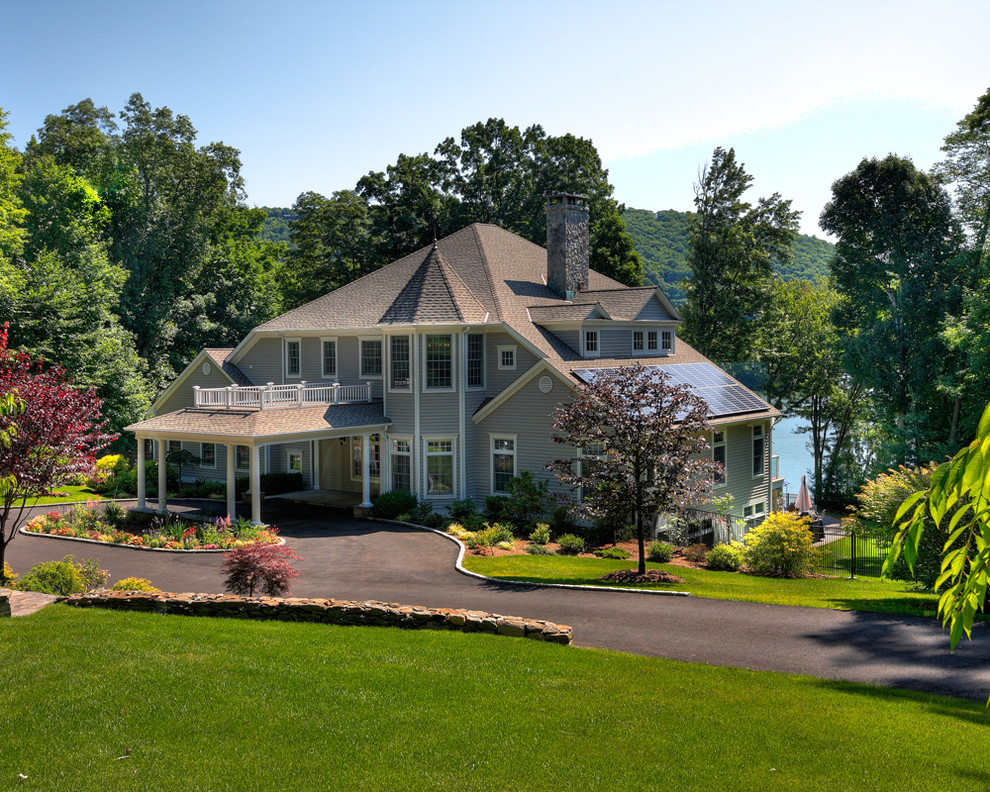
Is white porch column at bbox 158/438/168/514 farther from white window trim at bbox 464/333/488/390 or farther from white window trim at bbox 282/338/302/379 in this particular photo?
white window trim at bbox 464/333/488/390

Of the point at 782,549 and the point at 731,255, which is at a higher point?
the point at 731,255

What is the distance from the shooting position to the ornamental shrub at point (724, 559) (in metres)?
21.5

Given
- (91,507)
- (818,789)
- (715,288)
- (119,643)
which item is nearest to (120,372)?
(91,507)

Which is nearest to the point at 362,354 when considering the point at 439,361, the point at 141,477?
the point at 439,361

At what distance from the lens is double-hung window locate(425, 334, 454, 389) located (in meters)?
28.2

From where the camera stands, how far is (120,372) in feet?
118

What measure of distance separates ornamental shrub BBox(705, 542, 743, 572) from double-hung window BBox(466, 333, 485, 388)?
10.9 meters

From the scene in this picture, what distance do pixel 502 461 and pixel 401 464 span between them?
3667 millimetres

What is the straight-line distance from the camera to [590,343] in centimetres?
3012

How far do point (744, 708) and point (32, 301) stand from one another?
34.2 metres

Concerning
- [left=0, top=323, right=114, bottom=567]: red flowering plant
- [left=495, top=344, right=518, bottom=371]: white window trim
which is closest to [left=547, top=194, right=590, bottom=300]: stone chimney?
[left=495, top=344, right=518, bottom=371]: white window trim

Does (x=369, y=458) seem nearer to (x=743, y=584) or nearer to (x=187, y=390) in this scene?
(x=187, y=390)

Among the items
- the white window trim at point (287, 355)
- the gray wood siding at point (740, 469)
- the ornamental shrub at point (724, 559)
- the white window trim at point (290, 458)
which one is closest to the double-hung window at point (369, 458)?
the white window trim at point (290, 458)

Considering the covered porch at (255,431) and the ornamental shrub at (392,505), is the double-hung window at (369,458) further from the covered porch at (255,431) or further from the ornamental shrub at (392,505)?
the ornamental shrub at (392,505)
